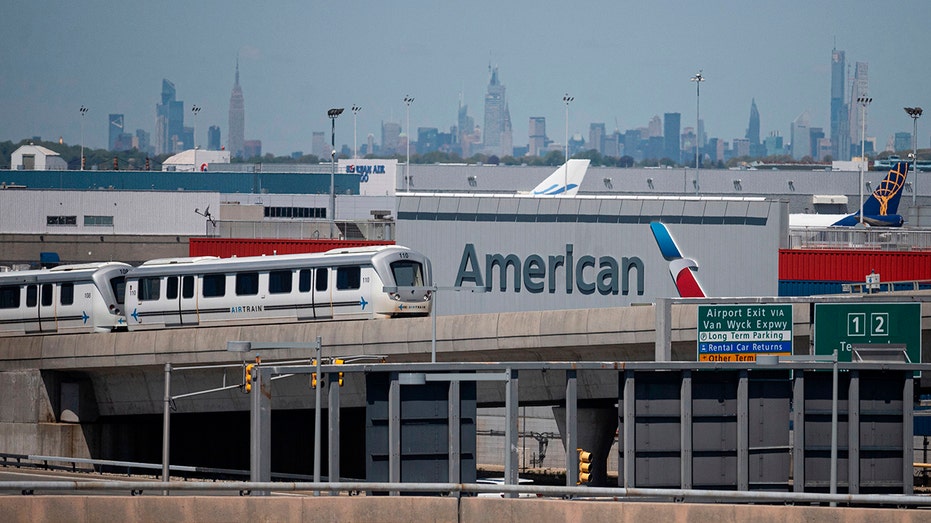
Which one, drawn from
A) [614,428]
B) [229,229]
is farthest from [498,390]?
[229,229]

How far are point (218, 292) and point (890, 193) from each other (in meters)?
75.8

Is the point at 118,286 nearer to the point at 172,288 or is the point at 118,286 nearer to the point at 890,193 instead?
the point at 172,288

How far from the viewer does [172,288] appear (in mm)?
44031

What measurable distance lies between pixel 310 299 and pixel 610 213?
1639 cm

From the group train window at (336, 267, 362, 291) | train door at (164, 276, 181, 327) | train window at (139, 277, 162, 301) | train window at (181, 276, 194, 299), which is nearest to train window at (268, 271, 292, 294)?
train window at (336, 267, 362, 291)

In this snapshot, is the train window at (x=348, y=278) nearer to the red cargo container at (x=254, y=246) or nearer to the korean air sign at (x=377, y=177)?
the red cargo container at (x=254, y=246)

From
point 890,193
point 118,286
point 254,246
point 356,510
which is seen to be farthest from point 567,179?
point 356,510

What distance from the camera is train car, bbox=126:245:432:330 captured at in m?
41.1

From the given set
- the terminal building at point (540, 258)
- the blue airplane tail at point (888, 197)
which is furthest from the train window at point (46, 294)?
the blue airplane tail at point (888, 197)

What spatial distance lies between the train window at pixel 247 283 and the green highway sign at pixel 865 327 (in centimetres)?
1951

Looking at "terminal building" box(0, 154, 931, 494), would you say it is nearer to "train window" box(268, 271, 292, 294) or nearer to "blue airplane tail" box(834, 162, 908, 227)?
"train window" box(268, 271, 292, 294)

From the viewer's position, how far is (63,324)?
4547 centimetres

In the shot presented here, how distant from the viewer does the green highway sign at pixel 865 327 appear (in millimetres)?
29953

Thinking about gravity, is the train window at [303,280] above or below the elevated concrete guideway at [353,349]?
above
